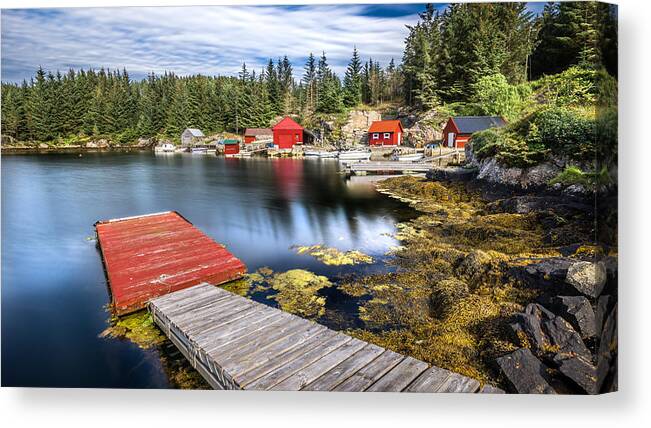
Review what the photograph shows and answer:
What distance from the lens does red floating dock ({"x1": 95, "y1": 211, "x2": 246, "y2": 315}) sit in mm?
4312

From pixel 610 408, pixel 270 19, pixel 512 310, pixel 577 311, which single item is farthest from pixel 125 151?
pixel 610 408

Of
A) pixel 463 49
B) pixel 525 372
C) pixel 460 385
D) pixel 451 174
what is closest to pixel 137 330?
pixel 460 385

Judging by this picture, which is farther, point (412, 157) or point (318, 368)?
point (412, 157)

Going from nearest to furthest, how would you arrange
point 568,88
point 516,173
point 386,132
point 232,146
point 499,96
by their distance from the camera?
point 568,88
point 499,96
point 516,173
point 232,146
point 386,132

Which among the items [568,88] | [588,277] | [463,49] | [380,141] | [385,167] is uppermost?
[463,49]

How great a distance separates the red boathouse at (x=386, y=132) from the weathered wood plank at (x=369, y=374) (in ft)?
21.7

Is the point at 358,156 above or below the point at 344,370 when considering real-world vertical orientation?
above


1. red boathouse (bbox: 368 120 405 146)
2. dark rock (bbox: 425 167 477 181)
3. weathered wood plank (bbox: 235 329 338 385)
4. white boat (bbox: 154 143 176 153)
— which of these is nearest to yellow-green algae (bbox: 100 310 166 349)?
weathered wood plank (bbox: 235 329 338 385)

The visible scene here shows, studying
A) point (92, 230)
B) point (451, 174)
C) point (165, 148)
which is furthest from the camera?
point (451, 174)

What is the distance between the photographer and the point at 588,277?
10.7ft

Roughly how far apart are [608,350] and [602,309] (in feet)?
1.09

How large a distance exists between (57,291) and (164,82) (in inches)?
117

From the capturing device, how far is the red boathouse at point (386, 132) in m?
9.76

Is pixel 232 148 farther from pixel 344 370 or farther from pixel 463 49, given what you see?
pixel 344 370
